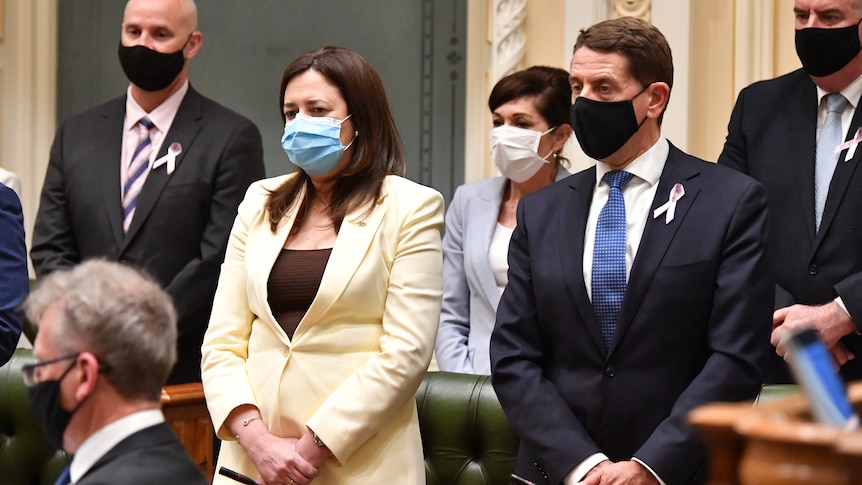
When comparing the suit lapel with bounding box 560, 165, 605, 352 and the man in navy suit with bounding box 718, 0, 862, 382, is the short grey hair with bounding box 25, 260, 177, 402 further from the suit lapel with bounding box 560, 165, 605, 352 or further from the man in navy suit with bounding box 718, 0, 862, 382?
the man in navy suit with bounding box 718, 0, 862, 382

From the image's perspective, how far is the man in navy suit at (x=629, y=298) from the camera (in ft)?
10.1

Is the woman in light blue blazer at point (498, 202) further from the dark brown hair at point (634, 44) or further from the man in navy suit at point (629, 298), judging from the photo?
the dark brown hair at point (634, 44)

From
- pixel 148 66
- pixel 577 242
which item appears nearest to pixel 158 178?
pixel 148 66

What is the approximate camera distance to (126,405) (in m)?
2.20

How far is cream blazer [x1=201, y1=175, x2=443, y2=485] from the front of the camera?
3.33 meters

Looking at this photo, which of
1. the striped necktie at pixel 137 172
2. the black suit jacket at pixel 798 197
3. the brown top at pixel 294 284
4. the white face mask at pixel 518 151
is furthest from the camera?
the white face mask at pixel 518 151

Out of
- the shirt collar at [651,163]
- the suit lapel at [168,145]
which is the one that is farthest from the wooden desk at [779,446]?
the suit lapel at [168,145]

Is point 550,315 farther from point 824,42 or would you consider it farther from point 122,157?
point 122,157

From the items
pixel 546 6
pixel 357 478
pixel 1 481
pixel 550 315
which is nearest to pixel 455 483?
pixel 357 478

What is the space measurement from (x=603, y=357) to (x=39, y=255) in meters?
2.17

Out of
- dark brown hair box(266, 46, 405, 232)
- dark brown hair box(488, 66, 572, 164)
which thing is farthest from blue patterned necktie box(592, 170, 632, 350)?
dark brown hair box(488, 66, 572, 164)

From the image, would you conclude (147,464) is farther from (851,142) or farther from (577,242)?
(851,142)

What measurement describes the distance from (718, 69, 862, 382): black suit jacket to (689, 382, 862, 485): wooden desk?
85.2 inches

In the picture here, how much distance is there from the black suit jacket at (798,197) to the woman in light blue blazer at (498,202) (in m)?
0.80
